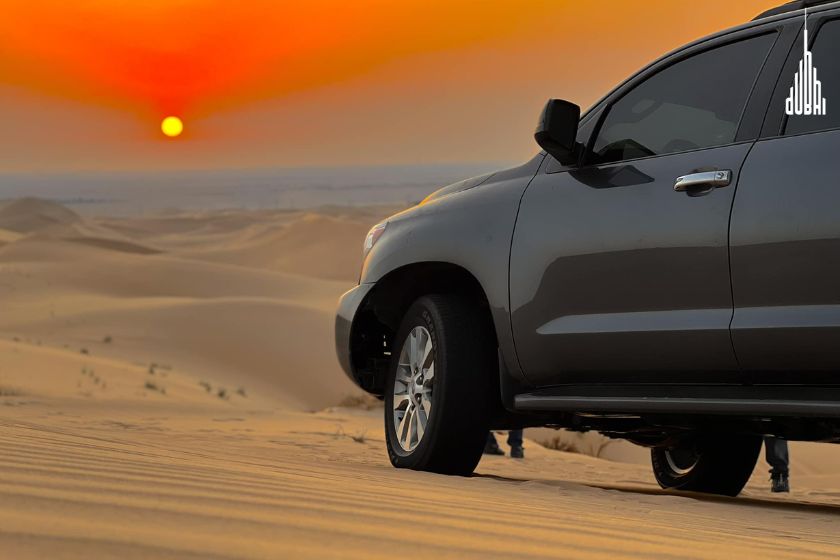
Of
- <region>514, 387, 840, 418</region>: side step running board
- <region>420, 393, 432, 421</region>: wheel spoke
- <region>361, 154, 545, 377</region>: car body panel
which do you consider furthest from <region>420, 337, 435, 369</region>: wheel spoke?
<region>514, 387, 840, 418</region>: side step running board

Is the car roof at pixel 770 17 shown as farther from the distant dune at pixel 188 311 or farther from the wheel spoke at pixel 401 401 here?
the distant dune at pixel 188 311

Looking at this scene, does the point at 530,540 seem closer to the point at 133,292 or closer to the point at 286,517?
the point at 286,517

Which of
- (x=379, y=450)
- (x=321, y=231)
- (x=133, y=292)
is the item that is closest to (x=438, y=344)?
(x=379, y=450)

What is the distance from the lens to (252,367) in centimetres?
2695

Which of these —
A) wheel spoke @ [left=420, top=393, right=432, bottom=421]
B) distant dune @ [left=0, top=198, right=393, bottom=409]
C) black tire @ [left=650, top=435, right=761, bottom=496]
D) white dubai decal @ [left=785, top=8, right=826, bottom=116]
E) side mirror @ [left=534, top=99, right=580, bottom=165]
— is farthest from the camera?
distant dune @ [left=0, top=198, right=393, bottom=409]

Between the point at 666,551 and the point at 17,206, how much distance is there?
360 ft

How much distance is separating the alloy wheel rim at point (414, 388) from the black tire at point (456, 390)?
6cm

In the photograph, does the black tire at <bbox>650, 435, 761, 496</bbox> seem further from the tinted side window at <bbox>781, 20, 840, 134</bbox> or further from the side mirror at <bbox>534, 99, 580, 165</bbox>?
the tinted side window at <bbox>781, 20, 840, 134</bbox>

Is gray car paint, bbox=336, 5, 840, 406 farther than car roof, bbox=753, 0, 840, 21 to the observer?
No

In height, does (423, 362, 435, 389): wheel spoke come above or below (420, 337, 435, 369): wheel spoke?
below

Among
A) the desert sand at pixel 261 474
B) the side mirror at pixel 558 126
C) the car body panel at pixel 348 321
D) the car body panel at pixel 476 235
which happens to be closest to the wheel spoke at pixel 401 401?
the desert sand at pixel 261 474

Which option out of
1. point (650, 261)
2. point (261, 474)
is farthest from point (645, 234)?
point (261, 474)

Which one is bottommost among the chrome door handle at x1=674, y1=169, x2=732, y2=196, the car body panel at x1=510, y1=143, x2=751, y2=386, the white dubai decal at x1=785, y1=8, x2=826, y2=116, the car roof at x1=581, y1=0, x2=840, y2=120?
the car body panel at x1=510, y1=143, x2=751, y2=386

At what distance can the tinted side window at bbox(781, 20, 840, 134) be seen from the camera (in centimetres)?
489
